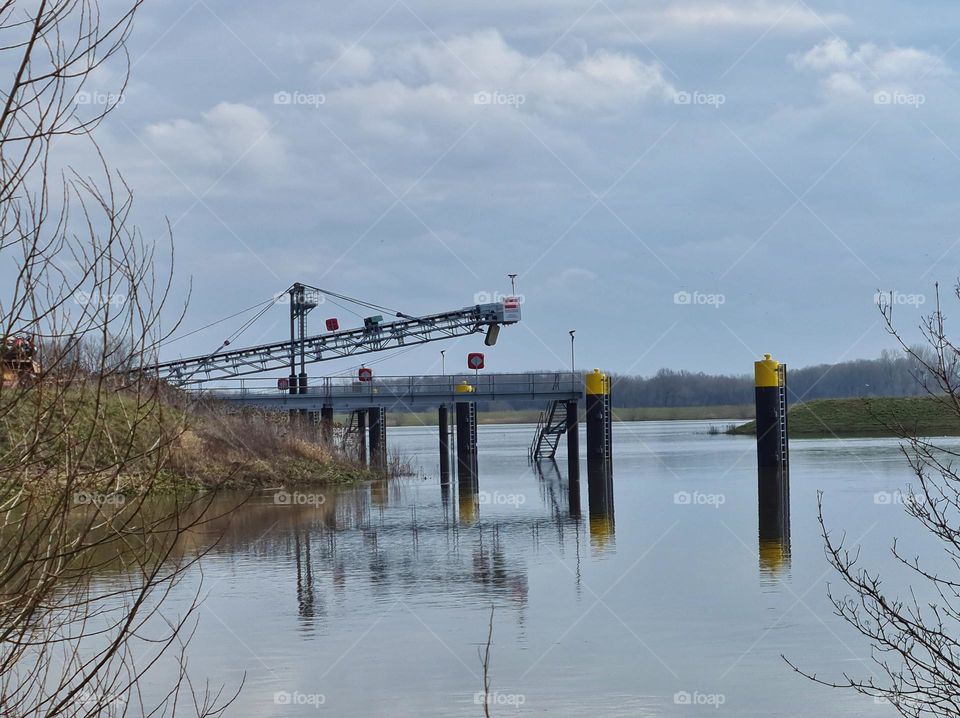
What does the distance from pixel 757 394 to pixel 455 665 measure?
95.3 ft

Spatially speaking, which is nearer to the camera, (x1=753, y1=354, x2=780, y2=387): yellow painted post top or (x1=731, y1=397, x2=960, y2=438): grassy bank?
(x1=753, y1=354, x2=780, y2=387): yellow painted post top

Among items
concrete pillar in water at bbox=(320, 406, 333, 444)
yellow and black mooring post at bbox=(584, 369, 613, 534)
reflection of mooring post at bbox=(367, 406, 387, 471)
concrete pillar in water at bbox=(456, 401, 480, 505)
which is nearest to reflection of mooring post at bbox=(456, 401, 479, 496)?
concrete pillar in water at bbox=(456, 401, 480, 505)

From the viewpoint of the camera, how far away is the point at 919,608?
635 inches

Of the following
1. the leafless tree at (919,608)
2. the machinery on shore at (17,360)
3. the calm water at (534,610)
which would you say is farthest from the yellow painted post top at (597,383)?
the machinery on shore at (17,360)

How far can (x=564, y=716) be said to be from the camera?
1122 cm

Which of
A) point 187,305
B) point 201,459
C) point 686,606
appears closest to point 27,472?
Answer: point 187,305

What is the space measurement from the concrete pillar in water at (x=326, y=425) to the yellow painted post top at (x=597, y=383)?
36.4 feet

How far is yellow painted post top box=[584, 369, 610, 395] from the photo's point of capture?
50.4 metres

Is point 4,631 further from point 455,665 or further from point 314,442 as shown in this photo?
point 314,442

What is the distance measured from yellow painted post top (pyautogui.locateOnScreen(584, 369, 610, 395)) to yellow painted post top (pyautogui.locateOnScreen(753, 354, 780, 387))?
10822 mm

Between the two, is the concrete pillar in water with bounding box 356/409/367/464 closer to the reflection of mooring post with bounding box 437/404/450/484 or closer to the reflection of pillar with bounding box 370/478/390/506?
the reflection of mooring post with bounding box 437/404/450/484

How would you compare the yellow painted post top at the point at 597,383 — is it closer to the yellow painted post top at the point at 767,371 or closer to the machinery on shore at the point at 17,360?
the yellow painted post top at the point at 767,371

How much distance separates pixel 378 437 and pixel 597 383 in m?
13.7

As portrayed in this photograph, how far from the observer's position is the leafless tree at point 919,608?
735 cm
